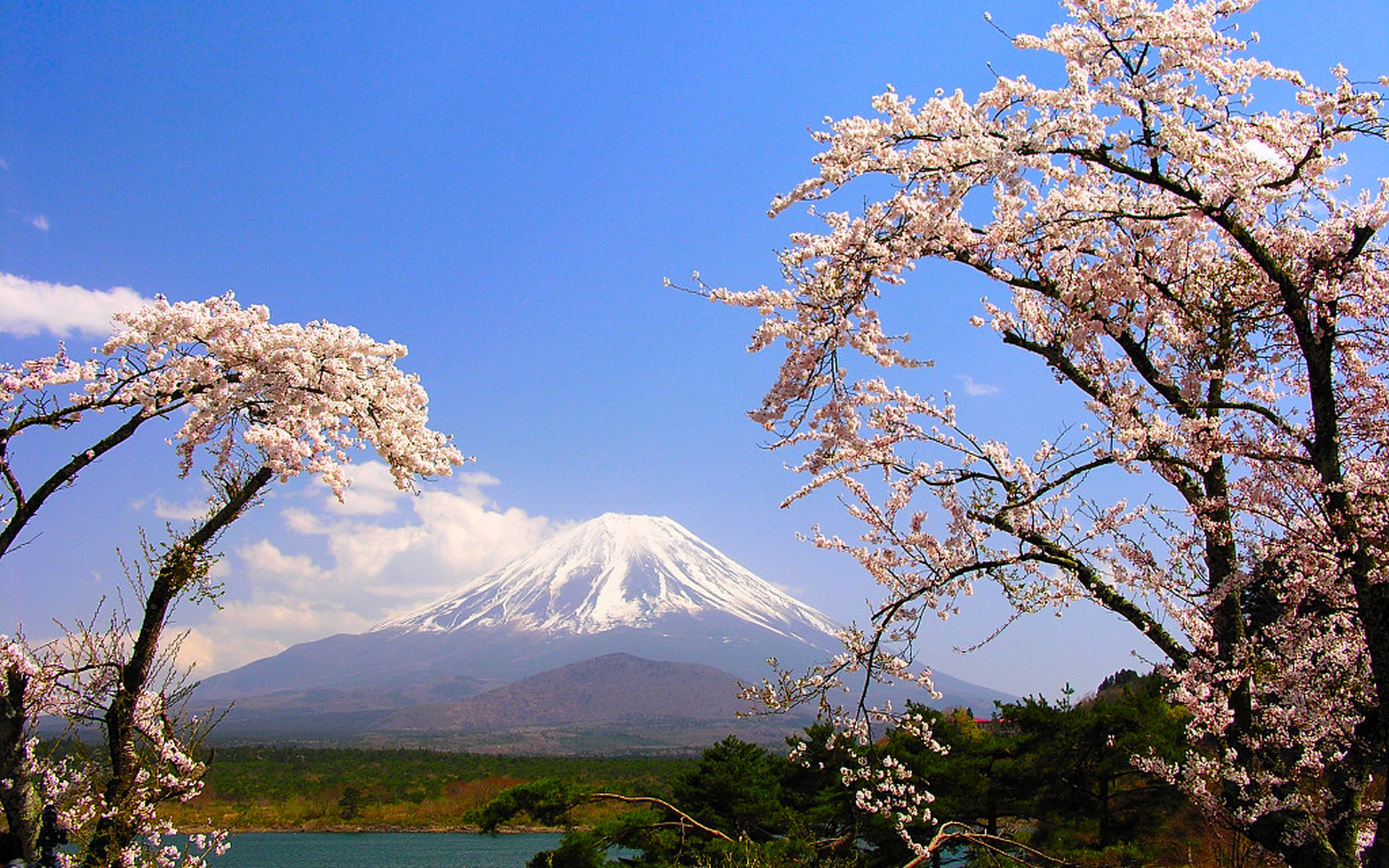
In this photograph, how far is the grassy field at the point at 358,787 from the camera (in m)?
39.1

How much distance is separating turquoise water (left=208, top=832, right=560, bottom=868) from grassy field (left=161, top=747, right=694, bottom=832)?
143 cm

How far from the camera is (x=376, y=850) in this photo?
31.5 m

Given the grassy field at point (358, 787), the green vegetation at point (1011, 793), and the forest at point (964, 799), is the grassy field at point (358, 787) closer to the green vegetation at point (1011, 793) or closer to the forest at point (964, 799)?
the forest at point (964, 799)

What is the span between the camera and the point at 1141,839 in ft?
41.1

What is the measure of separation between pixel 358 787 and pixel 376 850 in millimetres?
13815

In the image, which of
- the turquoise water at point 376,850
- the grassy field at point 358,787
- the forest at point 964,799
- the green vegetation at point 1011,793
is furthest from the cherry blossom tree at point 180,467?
the grassy field at point 358,787

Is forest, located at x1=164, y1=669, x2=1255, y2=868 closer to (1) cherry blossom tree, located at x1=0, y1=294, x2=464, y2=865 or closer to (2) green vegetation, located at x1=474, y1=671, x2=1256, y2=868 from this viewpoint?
(2) green vegetation, located at x1=474, y1=671, x2=1256, y2=868

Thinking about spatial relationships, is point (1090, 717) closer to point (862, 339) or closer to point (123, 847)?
point (862, 339)

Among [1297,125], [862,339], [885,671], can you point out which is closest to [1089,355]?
[1297,125]

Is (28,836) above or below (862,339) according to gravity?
below

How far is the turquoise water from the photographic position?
90.1 feet

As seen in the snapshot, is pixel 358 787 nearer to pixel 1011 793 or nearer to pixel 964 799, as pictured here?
pixel 964 799

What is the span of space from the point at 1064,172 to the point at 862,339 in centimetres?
178

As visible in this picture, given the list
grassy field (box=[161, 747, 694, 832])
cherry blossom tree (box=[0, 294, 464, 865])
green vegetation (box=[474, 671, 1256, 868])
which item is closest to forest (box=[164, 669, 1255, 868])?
green vegetation (box=[474, 671, 1256, 868])
